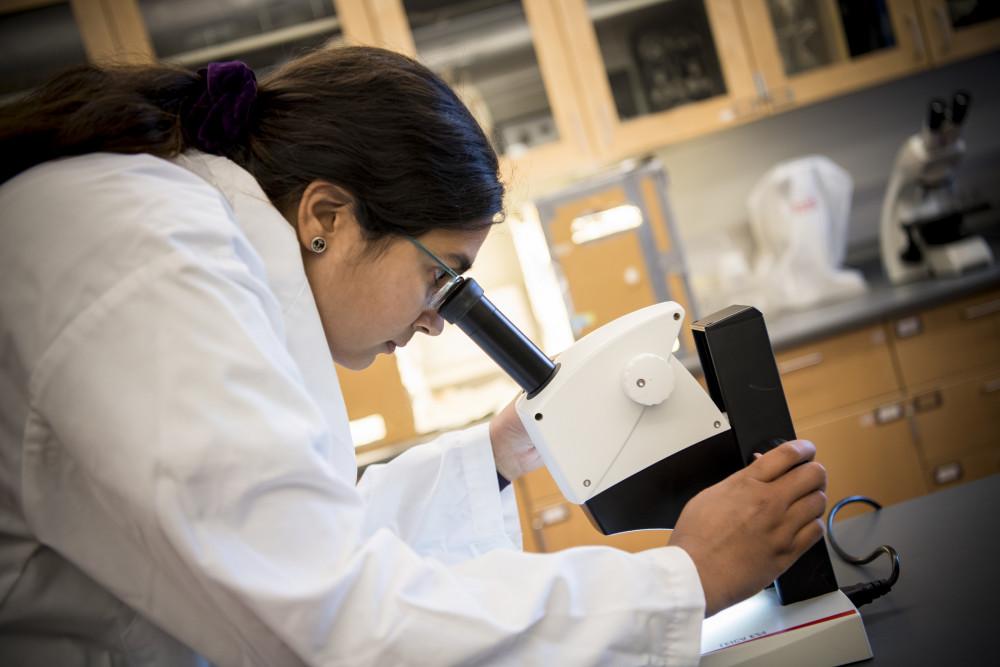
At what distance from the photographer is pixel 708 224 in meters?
3.21

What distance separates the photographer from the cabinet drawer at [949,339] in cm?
247

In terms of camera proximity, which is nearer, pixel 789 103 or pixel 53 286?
pixel 53 286

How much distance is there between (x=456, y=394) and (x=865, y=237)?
70.0 inches

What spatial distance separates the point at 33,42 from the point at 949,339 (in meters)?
3.10

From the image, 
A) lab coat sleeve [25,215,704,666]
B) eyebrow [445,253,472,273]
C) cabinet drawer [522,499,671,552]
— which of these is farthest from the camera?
cabinet drawer [522,499,671,552]

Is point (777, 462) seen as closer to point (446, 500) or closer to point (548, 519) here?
point (446, 500)

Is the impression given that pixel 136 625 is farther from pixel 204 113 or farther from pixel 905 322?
pixel 905 322

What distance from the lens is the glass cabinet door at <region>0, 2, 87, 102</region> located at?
266cm

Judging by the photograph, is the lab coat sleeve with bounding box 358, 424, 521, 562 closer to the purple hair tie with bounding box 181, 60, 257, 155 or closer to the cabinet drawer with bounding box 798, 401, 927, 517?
the purple hair tie with bounding box 181, 60, 257, 155

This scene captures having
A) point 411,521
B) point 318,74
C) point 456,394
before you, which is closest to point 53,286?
point 318,74

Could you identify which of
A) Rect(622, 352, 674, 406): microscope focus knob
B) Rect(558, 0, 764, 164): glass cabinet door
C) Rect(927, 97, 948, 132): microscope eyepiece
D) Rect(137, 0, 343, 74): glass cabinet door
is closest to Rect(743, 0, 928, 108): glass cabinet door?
Rect(558, 0, 764, 164): glass cabinet door

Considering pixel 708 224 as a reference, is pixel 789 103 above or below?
above

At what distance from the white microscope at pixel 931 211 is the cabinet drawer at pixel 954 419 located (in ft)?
1.26

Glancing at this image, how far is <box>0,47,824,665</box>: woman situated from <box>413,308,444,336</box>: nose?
149 mm
